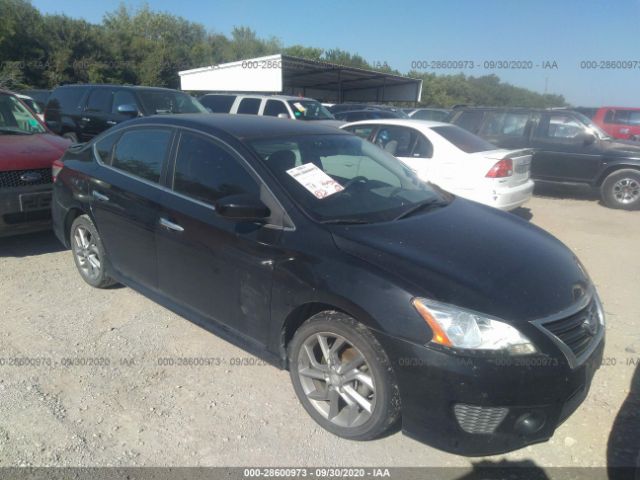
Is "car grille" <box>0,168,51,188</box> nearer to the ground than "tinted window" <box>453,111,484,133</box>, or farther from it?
nearer to the ground

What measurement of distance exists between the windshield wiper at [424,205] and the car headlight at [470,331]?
90 cm

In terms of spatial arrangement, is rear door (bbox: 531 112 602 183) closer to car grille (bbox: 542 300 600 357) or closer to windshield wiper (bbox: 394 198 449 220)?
windshield wiper (bbox: 394 198 449 220)

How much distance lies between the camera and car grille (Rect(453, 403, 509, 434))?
7.63 ft

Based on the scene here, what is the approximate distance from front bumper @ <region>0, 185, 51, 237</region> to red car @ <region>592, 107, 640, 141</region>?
14544mm

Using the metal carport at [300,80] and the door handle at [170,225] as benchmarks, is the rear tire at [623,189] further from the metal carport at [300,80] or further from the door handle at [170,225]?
the metal carport at [300,80]

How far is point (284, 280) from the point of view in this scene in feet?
9.27

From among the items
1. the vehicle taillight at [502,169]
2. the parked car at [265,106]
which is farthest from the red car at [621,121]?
the vehicle taillight at [502,169]

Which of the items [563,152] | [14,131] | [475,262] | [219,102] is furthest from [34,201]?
[563,152]

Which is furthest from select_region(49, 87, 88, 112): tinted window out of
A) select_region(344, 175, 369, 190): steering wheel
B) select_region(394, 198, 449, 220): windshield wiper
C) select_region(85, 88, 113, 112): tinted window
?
select_region(394, 198, 449, 220): windshield wiper

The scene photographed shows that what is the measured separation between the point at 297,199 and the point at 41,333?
2389mm

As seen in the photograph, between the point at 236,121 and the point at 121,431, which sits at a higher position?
the point at 236,121

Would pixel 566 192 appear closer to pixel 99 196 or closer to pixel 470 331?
pixel 470 331

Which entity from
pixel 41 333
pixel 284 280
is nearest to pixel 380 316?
pixel 284 280

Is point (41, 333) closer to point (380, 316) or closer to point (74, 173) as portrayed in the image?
point (74, 173)
